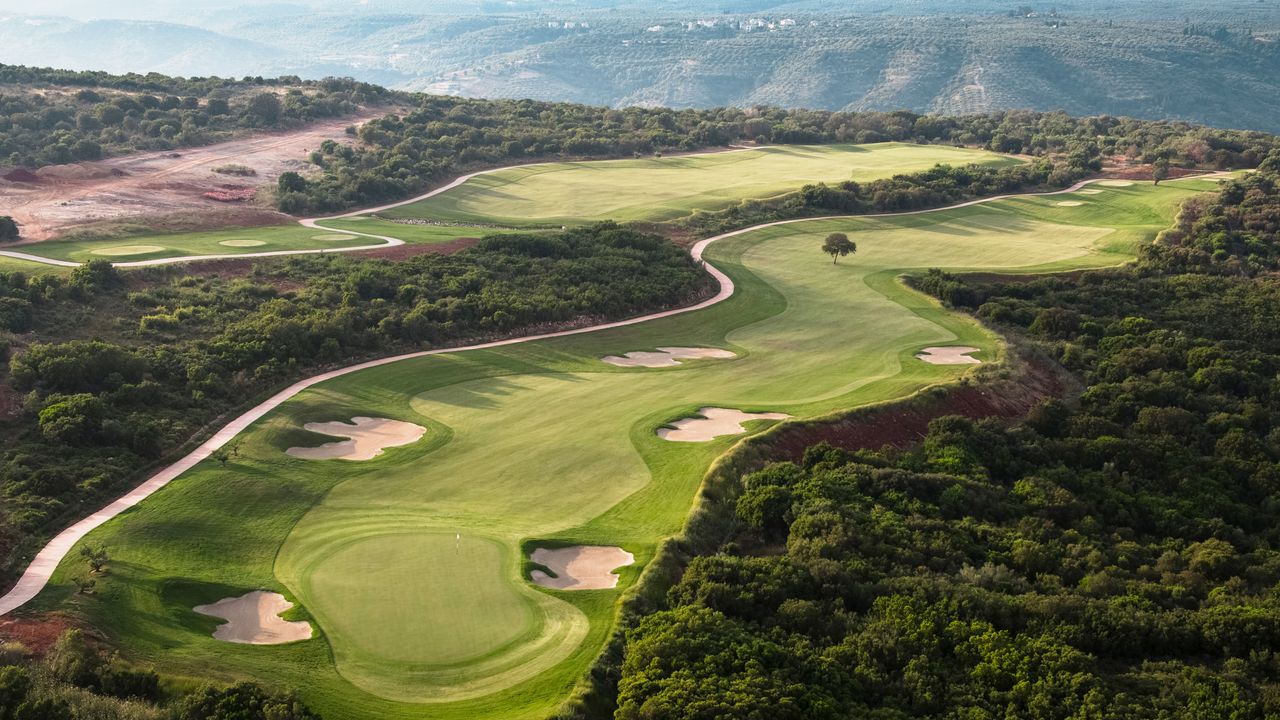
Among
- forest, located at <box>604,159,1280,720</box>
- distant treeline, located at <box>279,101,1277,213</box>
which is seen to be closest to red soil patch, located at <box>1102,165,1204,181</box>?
distant treeline, located at <box>279,101,1277,213</box>

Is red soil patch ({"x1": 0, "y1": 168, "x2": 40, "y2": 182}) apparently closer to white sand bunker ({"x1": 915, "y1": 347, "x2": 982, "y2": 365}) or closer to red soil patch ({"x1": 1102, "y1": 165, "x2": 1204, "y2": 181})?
white sand bunker ({"x1": 915, "y1": 347, "x2": 982, "y2": 365})

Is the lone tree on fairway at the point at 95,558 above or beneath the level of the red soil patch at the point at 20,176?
beneath

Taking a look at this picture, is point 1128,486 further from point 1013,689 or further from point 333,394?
point 333,394

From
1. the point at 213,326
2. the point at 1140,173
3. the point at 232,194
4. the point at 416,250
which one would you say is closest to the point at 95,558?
the point at 213,326

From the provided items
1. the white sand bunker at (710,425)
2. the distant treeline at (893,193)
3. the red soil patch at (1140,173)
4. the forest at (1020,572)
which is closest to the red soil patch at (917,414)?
the forest at (1020,572)

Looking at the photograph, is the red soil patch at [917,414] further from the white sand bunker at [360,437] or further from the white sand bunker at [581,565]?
the white sand bunker at [360,437]

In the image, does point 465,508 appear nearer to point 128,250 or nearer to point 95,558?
point 95,558
